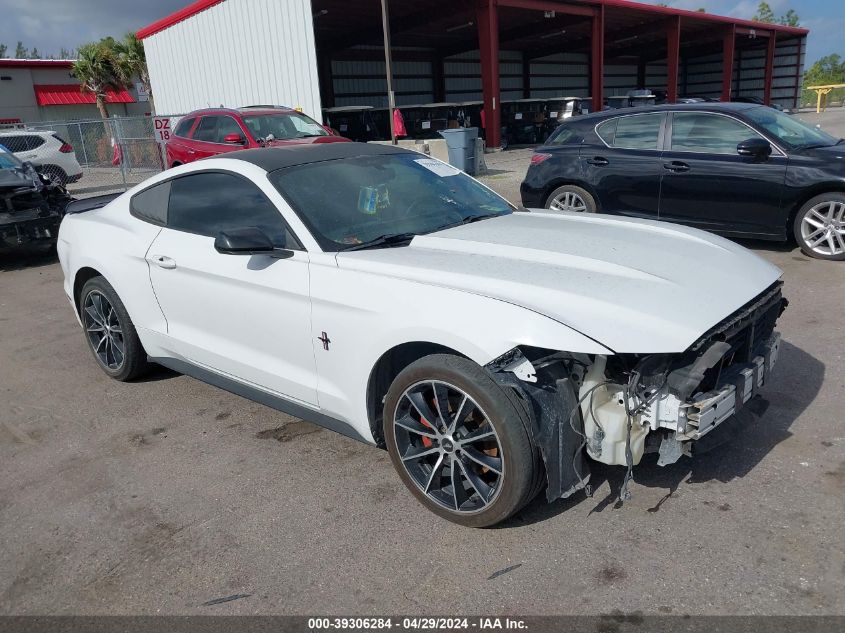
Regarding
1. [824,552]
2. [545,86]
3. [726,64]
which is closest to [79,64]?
[545,86]

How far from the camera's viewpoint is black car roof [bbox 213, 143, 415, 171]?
3.93 m

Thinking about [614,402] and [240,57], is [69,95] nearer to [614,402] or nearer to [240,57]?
[240,57]

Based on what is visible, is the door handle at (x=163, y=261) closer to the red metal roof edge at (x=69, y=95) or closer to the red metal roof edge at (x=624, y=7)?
the red metal roof edge at (x=624, y=7)

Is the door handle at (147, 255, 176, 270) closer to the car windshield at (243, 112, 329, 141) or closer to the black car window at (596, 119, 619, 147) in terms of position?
the black car window at (596, 119, 619, 147)

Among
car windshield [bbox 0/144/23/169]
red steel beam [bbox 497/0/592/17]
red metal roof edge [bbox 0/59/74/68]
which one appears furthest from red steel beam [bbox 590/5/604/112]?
red metal roof edge [bbox 0/59/74/68]

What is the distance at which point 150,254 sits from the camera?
429 cm

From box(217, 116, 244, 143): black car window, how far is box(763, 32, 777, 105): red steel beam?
35092 millimetres

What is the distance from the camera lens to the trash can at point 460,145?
15375 millimetres

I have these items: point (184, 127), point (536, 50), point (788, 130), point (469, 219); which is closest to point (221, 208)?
point (469, 219)

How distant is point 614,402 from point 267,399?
1872 mm

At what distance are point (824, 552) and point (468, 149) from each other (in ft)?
45.3

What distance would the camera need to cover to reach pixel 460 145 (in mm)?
15414

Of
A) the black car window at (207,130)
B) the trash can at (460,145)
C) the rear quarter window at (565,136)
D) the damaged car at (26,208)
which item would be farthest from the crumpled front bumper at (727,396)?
the trash can at (460,145)

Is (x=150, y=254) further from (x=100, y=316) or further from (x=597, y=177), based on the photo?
(x=597, y=177)
